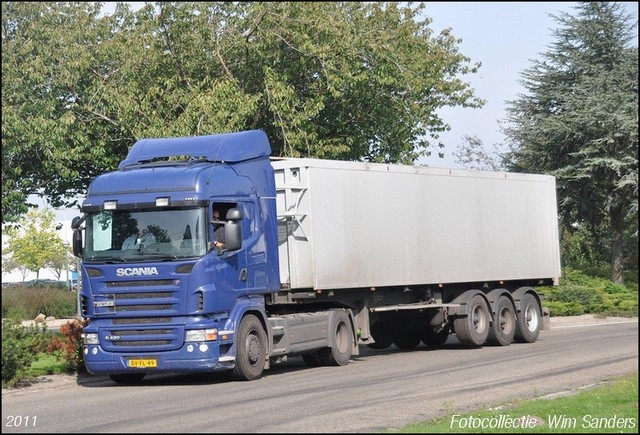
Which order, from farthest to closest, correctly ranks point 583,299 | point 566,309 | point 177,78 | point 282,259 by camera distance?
point 583,299 → point 566,309 → point 177,78 → point 282,259

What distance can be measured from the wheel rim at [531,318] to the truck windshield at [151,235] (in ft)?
38.2

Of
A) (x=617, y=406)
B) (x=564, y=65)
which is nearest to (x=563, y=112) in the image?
(x=564, y=65)

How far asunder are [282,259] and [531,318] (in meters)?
9.11

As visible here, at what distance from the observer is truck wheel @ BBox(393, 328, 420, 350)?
1063 inches

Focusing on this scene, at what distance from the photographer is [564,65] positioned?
165 ft

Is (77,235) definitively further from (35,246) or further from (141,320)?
(35,246)

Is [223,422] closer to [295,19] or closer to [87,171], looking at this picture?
[295,19]

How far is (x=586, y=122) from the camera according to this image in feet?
155

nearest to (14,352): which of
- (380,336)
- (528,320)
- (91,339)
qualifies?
(91,339)

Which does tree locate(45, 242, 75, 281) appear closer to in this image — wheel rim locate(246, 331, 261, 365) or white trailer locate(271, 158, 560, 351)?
white trailer locate(271, 158, 560, 351)

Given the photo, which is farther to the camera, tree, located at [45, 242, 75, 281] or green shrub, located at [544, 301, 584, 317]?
tree, located at [45, 242, 75, 281]

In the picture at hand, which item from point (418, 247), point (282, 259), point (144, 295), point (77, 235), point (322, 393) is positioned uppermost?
point (77, 235)

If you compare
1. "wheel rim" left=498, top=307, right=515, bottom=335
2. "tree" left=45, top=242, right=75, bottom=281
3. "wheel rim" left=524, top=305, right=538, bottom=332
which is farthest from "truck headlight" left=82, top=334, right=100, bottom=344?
"tree" left=45, top=242, right=75, bottom=281

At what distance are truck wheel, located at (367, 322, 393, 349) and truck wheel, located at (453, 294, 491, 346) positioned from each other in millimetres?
2105
